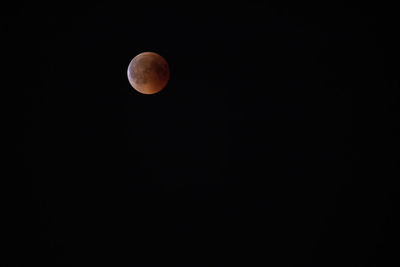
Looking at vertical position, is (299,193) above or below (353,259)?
above

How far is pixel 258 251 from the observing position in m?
4.24

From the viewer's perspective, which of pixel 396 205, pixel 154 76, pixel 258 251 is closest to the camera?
pixel 154 76

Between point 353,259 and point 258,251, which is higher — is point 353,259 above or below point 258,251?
below

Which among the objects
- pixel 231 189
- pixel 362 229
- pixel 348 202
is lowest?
pixel 362 229

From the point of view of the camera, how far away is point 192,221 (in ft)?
14.3

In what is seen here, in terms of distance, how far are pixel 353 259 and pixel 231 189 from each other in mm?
1844

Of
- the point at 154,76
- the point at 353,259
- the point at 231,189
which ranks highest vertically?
the point at 154,76

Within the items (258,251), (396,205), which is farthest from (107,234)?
(396,205)

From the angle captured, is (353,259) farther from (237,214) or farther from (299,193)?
(237,214)

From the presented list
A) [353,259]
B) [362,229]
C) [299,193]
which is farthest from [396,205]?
[299,193]

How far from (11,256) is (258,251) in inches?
134

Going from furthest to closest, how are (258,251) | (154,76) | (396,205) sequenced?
(258,251) < (396,205) < (154,76)

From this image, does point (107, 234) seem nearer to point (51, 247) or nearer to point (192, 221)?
point (51, 247)

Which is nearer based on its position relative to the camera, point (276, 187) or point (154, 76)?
point (154, 76)
